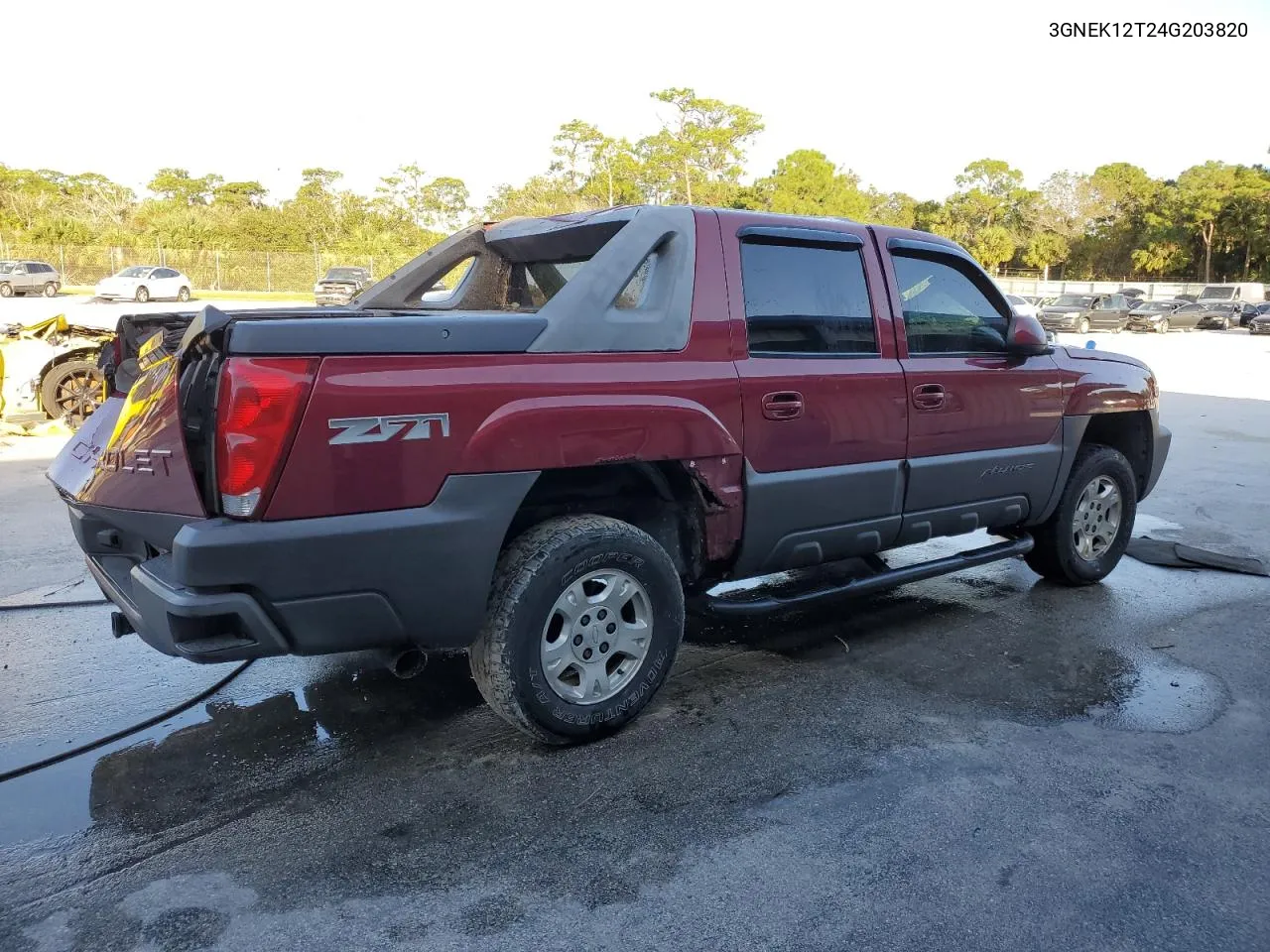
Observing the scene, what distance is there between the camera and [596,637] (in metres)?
3.34

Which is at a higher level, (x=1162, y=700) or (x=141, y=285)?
(x=141, y=285)

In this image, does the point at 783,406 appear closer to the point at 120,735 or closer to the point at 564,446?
the point at 564,446

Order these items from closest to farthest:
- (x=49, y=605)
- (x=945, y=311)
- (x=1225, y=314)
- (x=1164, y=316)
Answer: (x=945, y=311) → (x=49, y=605) → (x=1164, y=316) → (x=1225, y=314)

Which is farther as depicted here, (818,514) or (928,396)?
(928,396)

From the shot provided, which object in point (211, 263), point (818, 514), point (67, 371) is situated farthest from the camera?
point (211, 263)

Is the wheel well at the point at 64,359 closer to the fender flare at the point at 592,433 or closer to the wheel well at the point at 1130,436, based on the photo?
the fender flare at the point at 592,433

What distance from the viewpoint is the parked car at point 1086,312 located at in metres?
36.5

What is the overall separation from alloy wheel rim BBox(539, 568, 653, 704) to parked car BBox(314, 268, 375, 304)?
3295 cm

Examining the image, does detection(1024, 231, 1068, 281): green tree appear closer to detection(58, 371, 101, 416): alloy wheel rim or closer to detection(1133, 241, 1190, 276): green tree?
detection(1133, 241, 1190, 276): green tree

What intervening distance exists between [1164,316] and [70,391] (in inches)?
1642

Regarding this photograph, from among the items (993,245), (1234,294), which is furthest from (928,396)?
(993,245)

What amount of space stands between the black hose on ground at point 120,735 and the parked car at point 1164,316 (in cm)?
4237

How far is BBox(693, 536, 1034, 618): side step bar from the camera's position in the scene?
150 inches

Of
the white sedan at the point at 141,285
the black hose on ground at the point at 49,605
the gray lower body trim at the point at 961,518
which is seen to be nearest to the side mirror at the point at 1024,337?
the gray lower body trim at the point at 961,518
